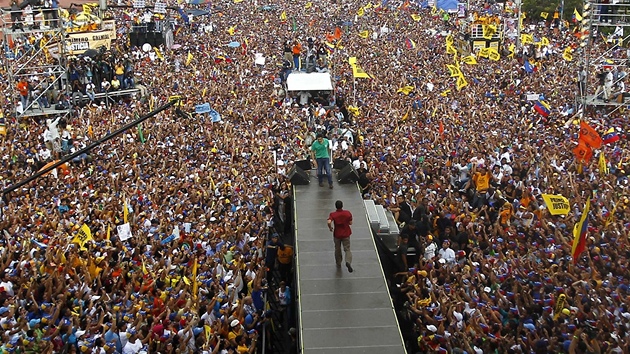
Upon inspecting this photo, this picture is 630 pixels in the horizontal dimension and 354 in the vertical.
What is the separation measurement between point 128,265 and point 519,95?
15454mm

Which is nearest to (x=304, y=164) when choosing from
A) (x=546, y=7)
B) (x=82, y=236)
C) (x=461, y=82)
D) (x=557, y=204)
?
(x=82, y=236)

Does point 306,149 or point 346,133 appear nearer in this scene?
point 306,149

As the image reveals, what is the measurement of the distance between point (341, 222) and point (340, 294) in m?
1.09

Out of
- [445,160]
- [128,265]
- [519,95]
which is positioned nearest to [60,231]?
[128,265]

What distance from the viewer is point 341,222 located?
12094 millimetres

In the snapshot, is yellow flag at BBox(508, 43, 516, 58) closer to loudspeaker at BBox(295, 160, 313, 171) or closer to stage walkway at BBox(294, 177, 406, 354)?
loudspeaker at BBox(295, 160, 313, 171)

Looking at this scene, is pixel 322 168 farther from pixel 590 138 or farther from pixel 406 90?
pixel 406 90

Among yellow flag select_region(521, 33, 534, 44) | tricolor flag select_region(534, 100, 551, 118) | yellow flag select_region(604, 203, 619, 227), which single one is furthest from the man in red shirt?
yellow flag select_region(521, 33, 534, 44)

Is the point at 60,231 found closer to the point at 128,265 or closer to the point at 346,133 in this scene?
the point at 128,265

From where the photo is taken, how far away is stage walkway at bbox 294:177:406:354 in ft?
34.2

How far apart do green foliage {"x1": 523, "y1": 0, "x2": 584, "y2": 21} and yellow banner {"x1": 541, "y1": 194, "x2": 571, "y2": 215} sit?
104 feet

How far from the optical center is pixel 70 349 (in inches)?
407

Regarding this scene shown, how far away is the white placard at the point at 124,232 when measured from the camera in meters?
→ 13.7

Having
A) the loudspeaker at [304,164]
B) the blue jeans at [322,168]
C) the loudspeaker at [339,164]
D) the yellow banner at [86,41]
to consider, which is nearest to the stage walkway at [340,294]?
the blue jeans at [322,168]
